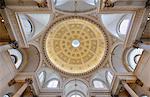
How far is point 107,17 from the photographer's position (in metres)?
21.8

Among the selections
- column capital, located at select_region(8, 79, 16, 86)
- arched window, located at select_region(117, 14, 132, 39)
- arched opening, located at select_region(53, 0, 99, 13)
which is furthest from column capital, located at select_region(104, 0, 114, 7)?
column capital, located at select_region(8, 79, 16, 86)

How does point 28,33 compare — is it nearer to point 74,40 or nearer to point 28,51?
point 28,51

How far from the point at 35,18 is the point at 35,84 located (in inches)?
288

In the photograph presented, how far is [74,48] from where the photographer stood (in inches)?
1080

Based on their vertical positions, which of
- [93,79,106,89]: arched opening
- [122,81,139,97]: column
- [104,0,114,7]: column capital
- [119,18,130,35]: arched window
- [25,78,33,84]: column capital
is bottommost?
[122,81,139,97]: column

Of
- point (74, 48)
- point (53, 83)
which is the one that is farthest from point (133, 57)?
point (53, 83)

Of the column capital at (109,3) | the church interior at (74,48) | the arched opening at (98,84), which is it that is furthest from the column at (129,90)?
the column capital at (109,3)

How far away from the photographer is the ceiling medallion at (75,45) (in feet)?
77.0

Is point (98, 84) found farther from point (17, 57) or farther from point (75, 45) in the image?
point (17, 57)

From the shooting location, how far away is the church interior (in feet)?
48.2

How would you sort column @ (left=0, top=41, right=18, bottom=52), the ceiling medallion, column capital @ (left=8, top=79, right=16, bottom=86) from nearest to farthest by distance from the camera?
column @ (left=0, top=41, right=18, bottom=52) → column capital @ (left=8, top=79, right=16, bottom=86) → the ceiling medallion

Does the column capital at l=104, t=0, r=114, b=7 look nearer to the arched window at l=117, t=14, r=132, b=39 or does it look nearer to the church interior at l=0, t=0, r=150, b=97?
the church interior at l=0, t=0, r=150, b=97

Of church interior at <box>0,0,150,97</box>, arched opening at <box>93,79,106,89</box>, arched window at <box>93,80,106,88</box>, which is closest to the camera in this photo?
church interior at <box>0,0,150,97</box>

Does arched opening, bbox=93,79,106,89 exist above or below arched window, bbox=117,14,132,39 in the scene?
below
